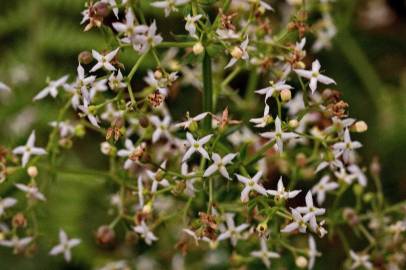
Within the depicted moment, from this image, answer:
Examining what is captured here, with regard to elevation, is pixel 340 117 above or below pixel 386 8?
above

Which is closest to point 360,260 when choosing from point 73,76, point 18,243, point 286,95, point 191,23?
A: point 286,95

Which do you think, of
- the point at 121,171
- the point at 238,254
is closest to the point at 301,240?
the point at 238,254

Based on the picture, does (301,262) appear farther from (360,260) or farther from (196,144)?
(196,144)

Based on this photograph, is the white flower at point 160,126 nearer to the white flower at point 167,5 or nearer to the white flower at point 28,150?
the white flower at point 28,150

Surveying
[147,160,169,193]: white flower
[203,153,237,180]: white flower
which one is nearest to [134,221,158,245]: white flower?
[147,160,169,193]: white flower

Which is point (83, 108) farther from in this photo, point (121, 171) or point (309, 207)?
point (309, 207)

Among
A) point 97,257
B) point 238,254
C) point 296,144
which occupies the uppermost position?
point 296,144
